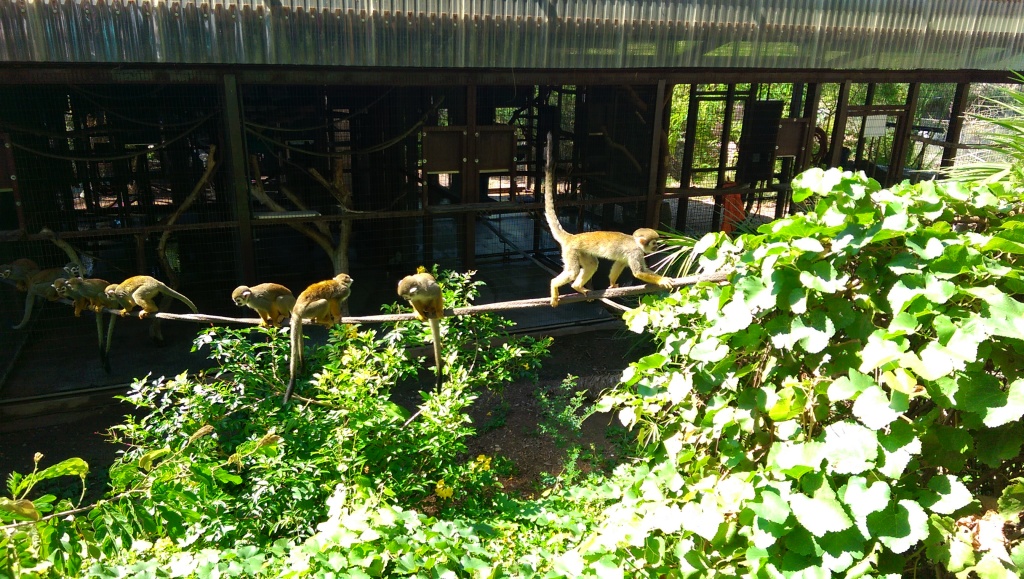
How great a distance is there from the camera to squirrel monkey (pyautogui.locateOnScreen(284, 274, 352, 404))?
408 centimetres

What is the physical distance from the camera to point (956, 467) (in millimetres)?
1938

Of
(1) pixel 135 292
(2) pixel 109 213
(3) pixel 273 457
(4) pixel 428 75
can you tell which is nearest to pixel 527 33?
(4) pixel 428 75

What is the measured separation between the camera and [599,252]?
495 centimetres

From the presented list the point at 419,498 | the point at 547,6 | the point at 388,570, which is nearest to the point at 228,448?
the point at 419,498

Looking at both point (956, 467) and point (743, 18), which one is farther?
point (743, 18)

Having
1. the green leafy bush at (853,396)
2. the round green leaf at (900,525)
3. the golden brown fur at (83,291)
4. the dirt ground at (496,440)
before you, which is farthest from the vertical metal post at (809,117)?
the golden brown fur at (83,291)

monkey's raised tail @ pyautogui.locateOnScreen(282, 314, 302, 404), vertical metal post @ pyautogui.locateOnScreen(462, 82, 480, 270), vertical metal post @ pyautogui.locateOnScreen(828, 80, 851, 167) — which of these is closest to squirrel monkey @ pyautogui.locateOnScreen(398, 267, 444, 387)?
monkey's raised tail @ pyautogui.locateOnScreen(282, 314, 302, 404)

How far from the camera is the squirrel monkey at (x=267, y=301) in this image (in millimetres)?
4270

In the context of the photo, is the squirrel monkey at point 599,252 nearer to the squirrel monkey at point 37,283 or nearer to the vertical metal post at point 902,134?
the squirrel monkey at point 37,283

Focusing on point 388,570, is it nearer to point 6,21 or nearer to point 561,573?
point 561,573

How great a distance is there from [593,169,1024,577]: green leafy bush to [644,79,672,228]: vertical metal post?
19.8 ft

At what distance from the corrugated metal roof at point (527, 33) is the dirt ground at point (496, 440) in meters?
3.25

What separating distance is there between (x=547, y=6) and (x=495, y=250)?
5.55 m

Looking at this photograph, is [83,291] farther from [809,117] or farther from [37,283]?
[809,117]
